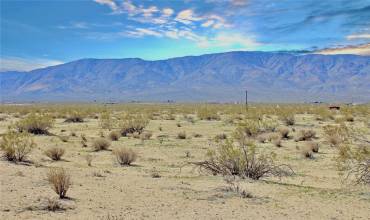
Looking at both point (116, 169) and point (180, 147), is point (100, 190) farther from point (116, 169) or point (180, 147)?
point (180, 147)

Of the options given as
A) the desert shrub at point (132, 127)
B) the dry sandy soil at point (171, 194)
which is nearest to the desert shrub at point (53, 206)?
the dry sandy soil at point (171, 194)

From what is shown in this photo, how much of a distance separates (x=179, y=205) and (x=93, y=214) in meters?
2.08

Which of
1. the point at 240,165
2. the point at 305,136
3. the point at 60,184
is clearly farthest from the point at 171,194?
the point at 305,136

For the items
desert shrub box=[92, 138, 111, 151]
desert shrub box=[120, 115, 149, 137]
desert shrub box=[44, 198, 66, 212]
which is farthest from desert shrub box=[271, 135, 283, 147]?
desert shrub box=[44, 198, 66, 212]

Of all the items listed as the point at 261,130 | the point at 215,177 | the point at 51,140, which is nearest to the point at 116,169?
the point at 215,177

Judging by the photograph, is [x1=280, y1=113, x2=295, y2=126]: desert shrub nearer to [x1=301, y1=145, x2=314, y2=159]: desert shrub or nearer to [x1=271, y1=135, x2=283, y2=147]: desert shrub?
[x1=271, y1=135, x2=283, y2=147]: desert shrub

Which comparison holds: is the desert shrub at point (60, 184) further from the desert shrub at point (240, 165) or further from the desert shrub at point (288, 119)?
the desert shrub at point (288, 119)

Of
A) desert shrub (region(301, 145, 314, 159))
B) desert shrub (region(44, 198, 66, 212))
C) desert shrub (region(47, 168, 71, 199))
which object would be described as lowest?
desert shrub (region(301, 145, 314, 159))

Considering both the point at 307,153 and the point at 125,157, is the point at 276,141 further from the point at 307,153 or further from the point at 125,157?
the point at 125,157

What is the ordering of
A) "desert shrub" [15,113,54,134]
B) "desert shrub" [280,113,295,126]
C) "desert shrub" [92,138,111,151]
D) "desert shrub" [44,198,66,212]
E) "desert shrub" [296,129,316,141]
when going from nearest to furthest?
"desert shrub" [44,198,66,212] → "desert shrub" [92,138,111,151] → "desert shrub" [296,129,316,141] → "desert shrub" [15,113,54,134] → "desert shrub" [280,113,295,126]

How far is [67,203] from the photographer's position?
11398 mm

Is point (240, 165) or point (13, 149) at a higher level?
point (13, 149)

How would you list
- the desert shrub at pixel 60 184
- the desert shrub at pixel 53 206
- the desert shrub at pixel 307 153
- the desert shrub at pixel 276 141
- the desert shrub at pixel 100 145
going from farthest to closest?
the desert shrub at pixel 276 141
the desert shrub at pixel 100 145
the desert shrub at pixel 307 153
the desert shrub at pixel 60 184
the desert shrub at pixel 53 206

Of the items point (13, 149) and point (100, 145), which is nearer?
point (13, 149)
